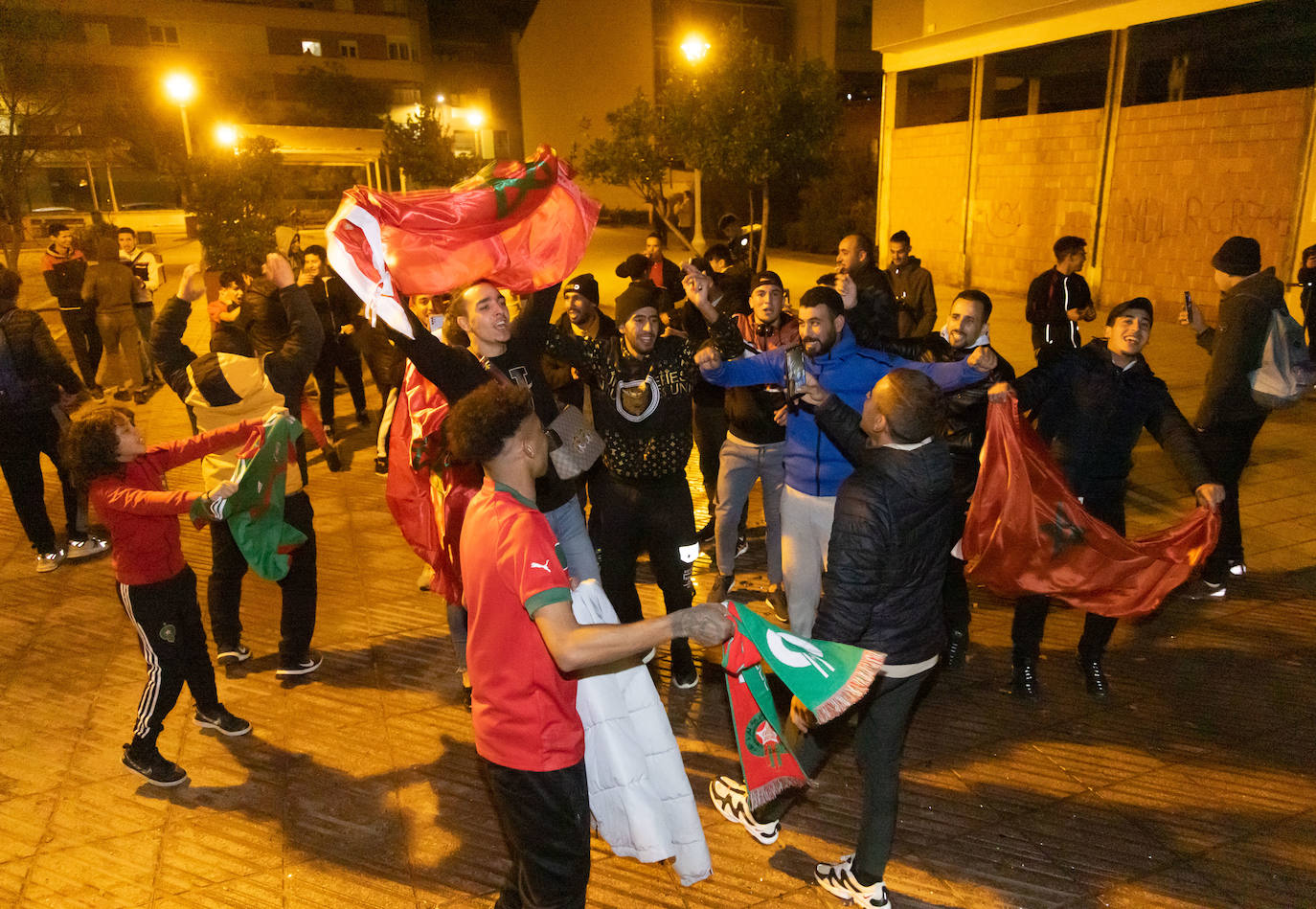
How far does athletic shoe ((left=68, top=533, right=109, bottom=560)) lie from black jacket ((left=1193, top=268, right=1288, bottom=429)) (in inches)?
323

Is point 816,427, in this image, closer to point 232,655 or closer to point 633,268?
point 232,655

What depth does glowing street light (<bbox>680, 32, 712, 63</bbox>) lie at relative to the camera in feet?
58.0

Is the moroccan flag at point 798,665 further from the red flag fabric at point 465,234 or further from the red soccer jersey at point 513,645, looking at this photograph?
the red flag fabric at point 465,234

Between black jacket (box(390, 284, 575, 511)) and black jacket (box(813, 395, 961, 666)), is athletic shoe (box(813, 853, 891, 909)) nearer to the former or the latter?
black jacket (box(813, 395, 961, 666))

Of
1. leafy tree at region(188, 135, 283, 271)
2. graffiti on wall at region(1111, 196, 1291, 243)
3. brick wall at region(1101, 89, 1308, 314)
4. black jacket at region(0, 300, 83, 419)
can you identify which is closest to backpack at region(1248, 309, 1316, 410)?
black jacket at region(0, 300, 83, 419)

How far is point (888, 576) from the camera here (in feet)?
9.99

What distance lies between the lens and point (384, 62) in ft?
187

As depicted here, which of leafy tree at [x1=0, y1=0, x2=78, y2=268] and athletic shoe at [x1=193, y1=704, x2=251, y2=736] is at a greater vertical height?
leafy tree at [x1=0, y1=0, x2=78, y2=268]

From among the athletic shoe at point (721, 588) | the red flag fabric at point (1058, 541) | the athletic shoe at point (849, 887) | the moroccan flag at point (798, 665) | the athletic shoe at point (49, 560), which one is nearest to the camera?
the moroccan flag at point (798, 665)

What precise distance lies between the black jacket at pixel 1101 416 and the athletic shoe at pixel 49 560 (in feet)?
22.7

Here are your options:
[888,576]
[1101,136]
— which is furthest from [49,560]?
[1101,136]

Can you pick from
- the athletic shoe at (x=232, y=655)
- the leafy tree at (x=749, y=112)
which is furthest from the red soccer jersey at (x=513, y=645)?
the leafy tree at (x=749, y=112)

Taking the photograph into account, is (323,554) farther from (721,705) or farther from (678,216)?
(678,216)

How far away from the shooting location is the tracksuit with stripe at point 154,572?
155 inches
